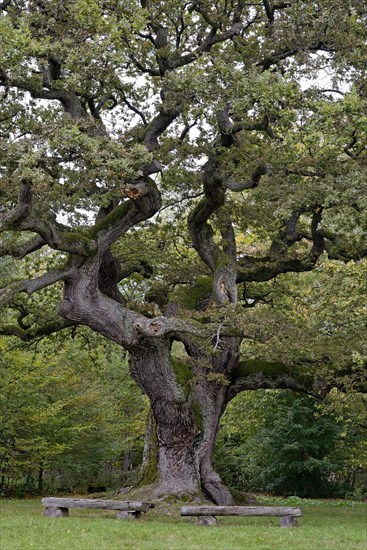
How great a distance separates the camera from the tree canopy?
11672mm

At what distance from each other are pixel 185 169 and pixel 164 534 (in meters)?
9.48

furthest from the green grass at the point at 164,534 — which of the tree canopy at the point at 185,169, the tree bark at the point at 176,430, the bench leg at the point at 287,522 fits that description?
the tree canopy at the point at 185,169

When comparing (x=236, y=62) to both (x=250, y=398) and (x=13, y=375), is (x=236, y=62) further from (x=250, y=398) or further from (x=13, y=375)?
(x=250, y=398)

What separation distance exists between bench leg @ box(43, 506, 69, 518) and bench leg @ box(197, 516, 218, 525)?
2.95m

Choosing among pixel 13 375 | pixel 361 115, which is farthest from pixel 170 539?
pixel 13 375

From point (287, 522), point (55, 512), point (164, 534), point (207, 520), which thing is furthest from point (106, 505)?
point (287, 522)

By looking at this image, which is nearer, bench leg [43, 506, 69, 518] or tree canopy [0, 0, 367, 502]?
tree canopy [0, 0, 367, 502]

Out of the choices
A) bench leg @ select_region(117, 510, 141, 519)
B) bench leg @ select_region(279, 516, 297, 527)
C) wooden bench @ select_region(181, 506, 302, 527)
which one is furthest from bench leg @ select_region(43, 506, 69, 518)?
bench leg @ select_region(279, 516, 297, 527)

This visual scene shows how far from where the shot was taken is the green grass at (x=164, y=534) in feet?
30.8

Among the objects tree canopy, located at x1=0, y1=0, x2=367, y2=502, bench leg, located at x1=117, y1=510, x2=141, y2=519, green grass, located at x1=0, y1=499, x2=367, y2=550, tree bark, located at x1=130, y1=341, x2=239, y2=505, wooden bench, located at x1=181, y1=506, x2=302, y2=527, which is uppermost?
tree canopy, located at x1=0, y1=0, x2=367, y2=502

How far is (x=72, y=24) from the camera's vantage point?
1299 centimetres

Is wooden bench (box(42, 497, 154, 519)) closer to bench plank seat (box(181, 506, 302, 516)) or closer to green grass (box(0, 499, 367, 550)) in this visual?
green grass (box(0, 499, 367, 550))

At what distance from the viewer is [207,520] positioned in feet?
41.7

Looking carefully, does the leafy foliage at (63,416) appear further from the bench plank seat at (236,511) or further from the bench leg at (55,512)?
the bench plank seat at (236,511)
